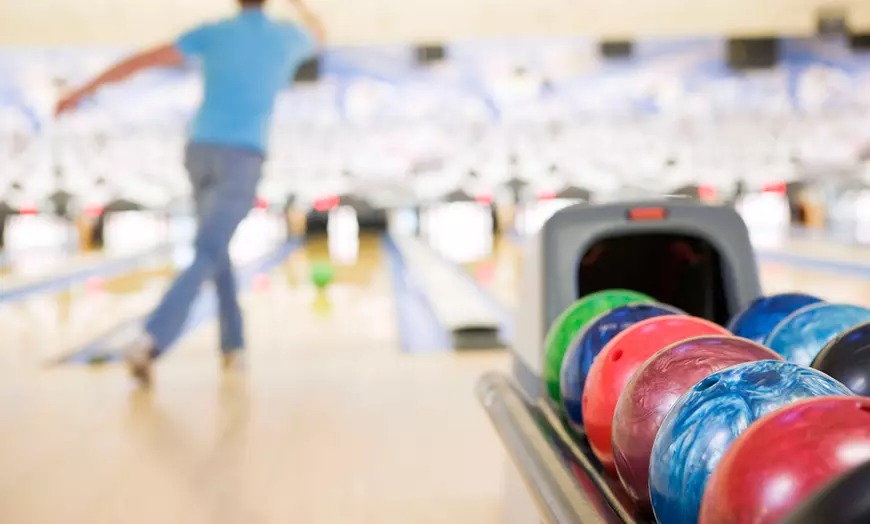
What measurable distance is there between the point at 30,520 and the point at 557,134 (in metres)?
7.64

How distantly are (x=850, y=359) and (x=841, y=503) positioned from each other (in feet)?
1.75

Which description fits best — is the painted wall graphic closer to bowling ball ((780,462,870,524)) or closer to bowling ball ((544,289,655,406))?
bowling ball ((544,289,655,406))

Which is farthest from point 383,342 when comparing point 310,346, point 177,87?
point 177,87

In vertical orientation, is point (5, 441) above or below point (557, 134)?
below

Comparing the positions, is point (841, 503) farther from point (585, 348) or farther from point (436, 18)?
point (436, 18)

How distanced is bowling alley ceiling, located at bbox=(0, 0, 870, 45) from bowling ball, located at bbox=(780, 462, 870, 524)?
237 inches

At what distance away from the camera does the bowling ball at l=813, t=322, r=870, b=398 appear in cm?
101

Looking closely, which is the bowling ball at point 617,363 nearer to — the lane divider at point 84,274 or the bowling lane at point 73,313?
the bowling lane at point 73,313

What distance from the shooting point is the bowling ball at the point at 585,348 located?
1.42 metres

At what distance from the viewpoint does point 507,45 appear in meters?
7.96

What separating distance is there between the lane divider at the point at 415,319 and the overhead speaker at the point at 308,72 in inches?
102

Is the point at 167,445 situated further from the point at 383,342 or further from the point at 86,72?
the point at 86,72

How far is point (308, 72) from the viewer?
788 centimetres

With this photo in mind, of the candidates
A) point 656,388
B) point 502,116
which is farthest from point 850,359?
point 502,116
